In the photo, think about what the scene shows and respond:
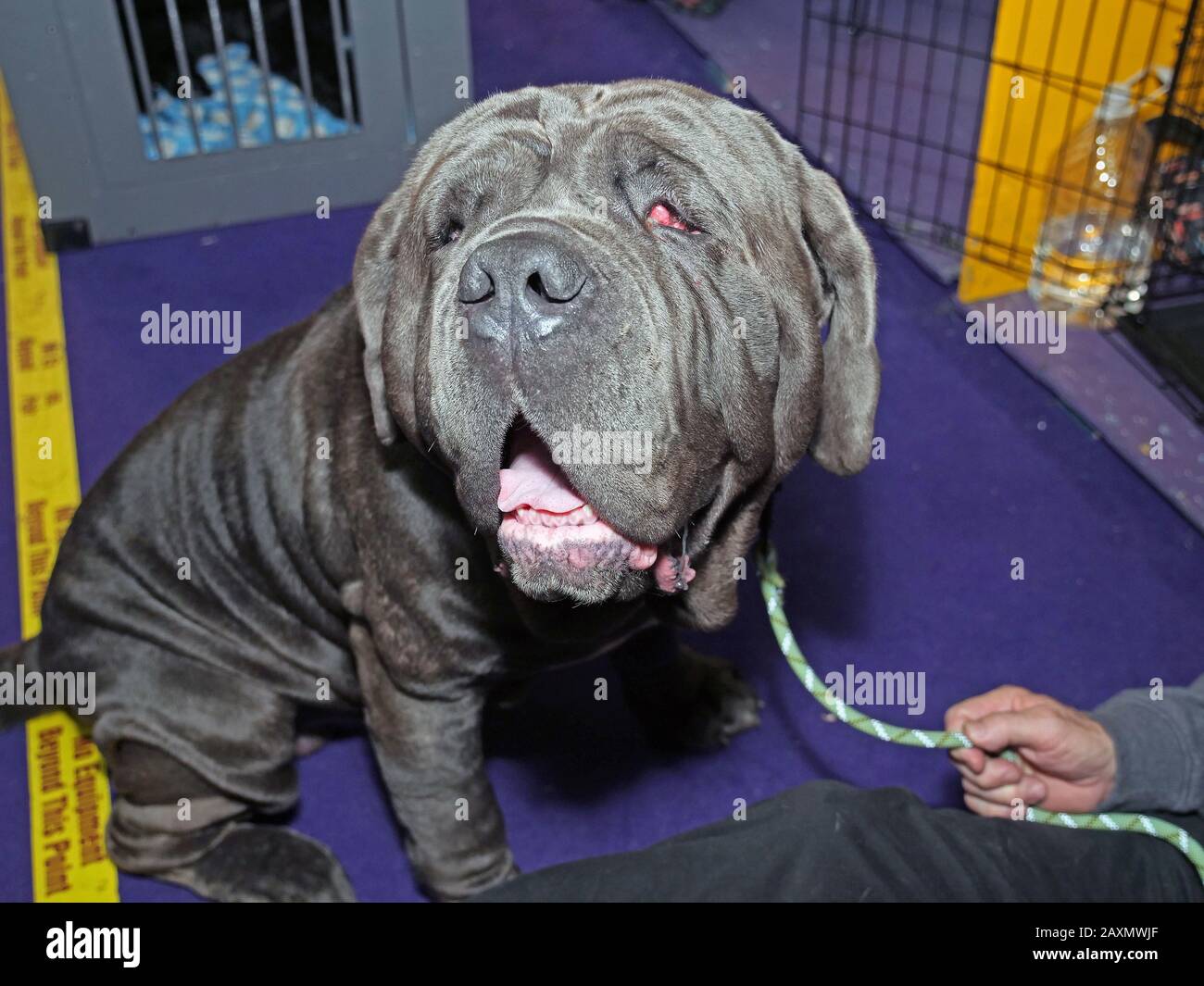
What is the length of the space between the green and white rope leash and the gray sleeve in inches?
2.0

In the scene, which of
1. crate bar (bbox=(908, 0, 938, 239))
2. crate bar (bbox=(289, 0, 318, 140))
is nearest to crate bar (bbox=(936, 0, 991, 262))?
crate bar (bbox=(908, 0, 938, 239))

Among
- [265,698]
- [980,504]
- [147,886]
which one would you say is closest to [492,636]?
[265,698]

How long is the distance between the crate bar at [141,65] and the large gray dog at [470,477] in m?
1.90

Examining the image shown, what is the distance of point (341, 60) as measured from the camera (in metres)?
→ 4.16

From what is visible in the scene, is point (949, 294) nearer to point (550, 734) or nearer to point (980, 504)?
point (980, 504)

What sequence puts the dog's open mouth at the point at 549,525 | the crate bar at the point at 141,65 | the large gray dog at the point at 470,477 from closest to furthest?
the large gray dog at the point at 470,477 < the dog's open mouth at the point at 549,525 < the crate bar at the point at 141,65

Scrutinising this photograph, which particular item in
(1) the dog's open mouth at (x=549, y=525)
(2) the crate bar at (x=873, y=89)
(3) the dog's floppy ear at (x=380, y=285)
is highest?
(3) the dog's floppy ear at (x=380, y=285)

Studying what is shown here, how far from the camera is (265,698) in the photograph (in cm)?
255

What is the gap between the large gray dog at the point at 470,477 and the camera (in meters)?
1.71

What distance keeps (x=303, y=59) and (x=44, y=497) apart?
1538mm

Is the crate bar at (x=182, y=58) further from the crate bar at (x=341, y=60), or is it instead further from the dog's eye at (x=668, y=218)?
the dog's eye at (x=668, y=218)

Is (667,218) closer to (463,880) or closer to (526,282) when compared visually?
(526,282)

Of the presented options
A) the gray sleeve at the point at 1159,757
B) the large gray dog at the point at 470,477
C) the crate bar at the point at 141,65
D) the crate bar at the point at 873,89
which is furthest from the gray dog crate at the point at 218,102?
the gray sleeve at the point at 1159,757

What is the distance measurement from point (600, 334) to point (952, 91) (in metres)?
3.53
